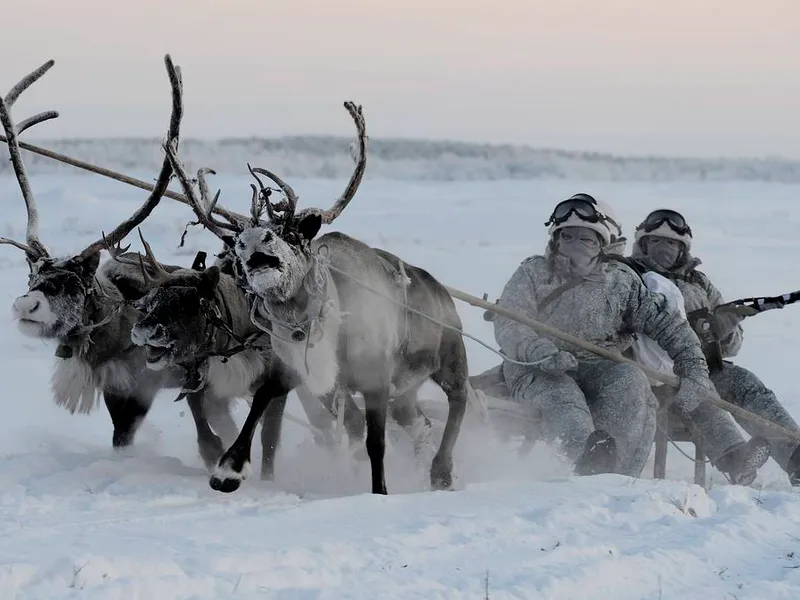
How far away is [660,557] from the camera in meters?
4.58

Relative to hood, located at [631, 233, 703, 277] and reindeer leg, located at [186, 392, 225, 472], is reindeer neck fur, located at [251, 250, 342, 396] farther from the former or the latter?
hood, located at [631, 233, 703, 277]

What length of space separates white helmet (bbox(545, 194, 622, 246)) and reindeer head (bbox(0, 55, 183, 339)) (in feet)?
8.35

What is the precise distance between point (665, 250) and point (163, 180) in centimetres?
383

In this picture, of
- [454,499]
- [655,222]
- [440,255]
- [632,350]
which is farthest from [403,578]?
[440,255]

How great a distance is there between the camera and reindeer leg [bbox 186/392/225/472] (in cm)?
653

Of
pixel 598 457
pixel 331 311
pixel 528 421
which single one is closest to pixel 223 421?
pixel 331 311

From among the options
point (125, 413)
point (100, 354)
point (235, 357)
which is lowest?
point (125, 413)

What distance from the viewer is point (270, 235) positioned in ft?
17.3

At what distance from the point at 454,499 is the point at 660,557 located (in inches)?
52.7

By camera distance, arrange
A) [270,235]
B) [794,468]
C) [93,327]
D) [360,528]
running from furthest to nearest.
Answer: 1. [794,468]
2. [93,327]
3. [270,235]
4. [360,528]

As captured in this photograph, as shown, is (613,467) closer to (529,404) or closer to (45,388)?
(529,404)

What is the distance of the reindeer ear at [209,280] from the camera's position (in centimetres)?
604

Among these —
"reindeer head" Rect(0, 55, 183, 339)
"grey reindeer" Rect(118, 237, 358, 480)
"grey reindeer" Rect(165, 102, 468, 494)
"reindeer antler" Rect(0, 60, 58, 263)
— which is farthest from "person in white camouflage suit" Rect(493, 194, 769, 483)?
"reindeer antler" Rect(0, 60, 58, 263)

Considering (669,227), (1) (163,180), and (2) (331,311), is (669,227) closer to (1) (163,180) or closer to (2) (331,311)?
(2) (331,311)
